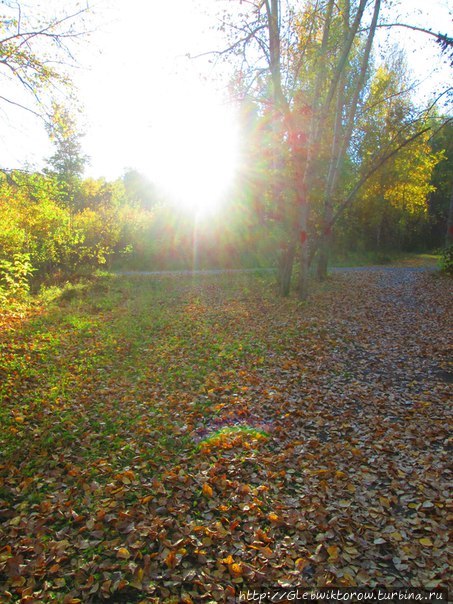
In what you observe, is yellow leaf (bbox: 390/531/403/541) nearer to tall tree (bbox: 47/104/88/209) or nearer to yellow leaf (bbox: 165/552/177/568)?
yellow leaf (bbox: 165/552/177/568)

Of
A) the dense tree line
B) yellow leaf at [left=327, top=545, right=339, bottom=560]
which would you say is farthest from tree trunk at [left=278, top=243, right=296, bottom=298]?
yellow leaf at [left=327, top=545, right=339, bottom=560]

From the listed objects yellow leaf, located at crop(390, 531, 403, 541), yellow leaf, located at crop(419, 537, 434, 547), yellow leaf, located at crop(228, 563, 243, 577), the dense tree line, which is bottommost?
yellow leaf, located at crop(228, 563, 243, 577)

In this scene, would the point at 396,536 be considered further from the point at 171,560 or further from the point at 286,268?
the point at 286,268

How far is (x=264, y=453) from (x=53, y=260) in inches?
618

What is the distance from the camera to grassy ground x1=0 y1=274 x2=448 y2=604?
10.3ft

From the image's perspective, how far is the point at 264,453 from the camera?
15.9 feet

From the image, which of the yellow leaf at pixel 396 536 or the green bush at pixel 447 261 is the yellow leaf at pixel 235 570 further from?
the green bush at pixel 447 261

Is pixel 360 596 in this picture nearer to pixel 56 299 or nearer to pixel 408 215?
pixel 56 299

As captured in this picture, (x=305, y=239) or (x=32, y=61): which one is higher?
(x=32, y=61)

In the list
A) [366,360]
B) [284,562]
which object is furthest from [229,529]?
[366,360]

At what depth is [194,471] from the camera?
14.7 ft

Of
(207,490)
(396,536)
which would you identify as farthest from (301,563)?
(207,490)

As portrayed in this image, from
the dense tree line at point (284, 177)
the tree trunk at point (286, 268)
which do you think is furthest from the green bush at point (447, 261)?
the tree trunk at point (286, 268)

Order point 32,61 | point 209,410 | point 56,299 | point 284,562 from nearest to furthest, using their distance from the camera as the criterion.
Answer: point 284,562 → point 209,410 → point 32,61 → point 56,299
